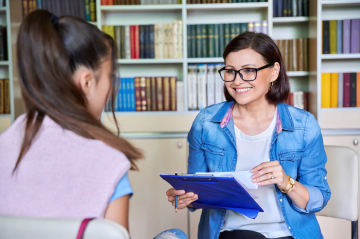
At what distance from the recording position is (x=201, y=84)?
247 cm

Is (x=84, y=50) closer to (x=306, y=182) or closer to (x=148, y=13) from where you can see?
(x=306, y=182)

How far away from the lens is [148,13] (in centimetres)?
266

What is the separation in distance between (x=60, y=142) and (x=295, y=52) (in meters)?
2.22

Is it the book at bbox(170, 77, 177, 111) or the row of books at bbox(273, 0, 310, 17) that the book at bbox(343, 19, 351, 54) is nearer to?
the row of books at bbox(273, 0, 310, 17)

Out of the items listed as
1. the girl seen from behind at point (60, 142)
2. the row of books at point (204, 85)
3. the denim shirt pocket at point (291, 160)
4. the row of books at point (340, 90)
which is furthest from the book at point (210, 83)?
the girl seen from behind at point (60, 142)

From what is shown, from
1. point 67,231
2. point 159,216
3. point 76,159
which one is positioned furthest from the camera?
point 159,216

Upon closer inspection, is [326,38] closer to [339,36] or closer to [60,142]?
[339,36]

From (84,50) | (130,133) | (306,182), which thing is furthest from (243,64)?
(130,133)

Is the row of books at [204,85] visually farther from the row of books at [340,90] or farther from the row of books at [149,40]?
the row of books at [340,90]

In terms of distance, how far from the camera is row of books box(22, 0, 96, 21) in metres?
2.45

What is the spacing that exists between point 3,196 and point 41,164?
0.37 feet

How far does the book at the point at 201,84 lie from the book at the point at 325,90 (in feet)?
2.86

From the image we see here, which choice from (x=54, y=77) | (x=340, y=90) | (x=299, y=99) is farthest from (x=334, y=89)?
(x=54, y=77)

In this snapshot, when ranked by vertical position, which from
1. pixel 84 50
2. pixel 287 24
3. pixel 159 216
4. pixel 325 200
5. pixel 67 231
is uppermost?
pixel 287 24
